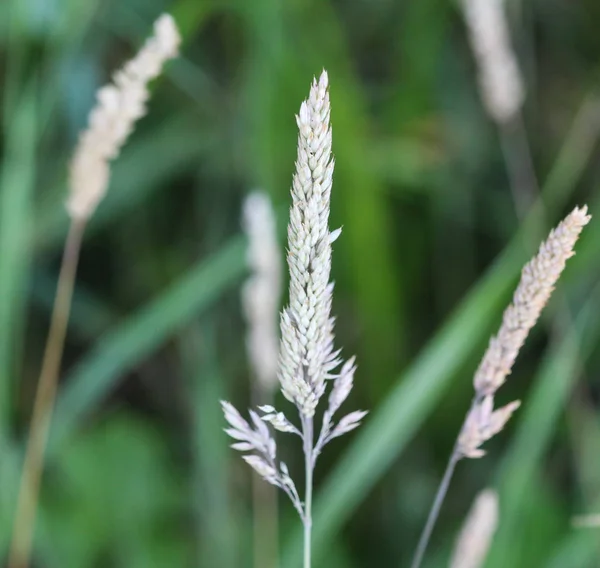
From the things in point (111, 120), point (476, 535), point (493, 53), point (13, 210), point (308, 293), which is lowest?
point (476, 535)

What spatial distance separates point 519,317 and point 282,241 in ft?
2.77

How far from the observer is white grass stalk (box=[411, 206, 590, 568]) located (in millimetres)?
513

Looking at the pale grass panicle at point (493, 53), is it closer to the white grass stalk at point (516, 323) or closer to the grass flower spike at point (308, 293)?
the white grass stalk at point (516, 323)

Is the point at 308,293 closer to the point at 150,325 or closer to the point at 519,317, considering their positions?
the point at 519,317

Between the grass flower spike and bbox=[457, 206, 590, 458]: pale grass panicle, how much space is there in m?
0.11

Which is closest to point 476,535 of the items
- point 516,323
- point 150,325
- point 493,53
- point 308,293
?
point 516,323

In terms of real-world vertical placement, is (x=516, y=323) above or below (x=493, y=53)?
below

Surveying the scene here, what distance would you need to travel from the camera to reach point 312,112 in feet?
1.38

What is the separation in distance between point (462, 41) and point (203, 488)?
117 cm

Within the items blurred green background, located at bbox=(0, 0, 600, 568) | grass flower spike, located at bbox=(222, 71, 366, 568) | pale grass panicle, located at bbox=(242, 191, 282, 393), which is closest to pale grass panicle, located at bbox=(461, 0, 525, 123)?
blurred green background, located at bbox=(0, 0, 600, 568)

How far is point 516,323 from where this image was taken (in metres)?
0.56

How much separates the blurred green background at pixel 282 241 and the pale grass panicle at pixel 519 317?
0.50 m

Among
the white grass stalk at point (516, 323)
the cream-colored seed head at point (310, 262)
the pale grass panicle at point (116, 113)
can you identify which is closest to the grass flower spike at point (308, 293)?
the cream-colored seed head at point (310, 262)

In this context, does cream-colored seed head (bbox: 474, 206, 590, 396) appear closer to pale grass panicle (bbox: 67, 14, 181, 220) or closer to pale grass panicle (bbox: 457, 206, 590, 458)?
pale grass panicle (bbox: 457, 206, 590, 458)
